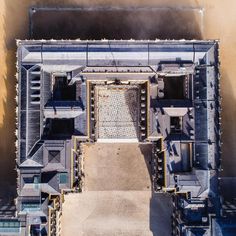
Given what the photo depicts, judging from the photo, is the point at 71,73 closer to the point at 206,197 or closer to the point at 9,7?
the point at 9,7

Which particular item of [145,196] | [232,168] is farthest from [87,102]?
[232,168]

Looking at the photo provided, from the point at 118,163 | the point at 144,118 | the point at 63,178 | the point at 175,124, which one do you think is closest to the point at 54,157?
the point at 63,178

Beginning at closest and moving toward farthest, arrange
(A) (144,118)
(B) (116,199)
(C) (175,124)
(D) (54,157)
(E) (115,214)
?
(D) (54,157) → (A) (144,118) → (C) (175,124) → (E) (115,214) → (B) (116,199)

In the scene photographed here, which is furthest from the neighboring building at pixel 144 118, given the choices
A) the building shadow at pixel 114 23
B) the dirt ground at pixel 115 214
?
the building shadow at pixel 114 23

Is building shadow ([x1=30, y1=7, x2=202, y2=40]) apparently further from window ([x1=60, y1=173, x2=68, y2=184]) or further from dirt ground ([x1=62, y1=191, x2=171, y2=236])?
dirt ground ([x1=62, y1=191, x2=171, y2=236])

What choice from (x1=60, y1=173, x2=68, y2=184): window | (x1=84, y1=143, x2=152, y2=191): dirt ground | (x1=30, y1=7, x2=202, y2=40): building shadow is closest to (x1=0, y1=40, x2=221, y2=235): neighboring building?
(x1=60, y1=173, x2=68, y2=184): window

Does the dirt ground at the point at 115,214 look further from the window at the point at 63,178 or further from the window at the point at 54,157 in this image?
the window at the point at 54,157

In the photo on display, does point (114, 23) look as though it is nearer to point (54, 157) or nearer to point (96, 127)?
point (96, 127)
